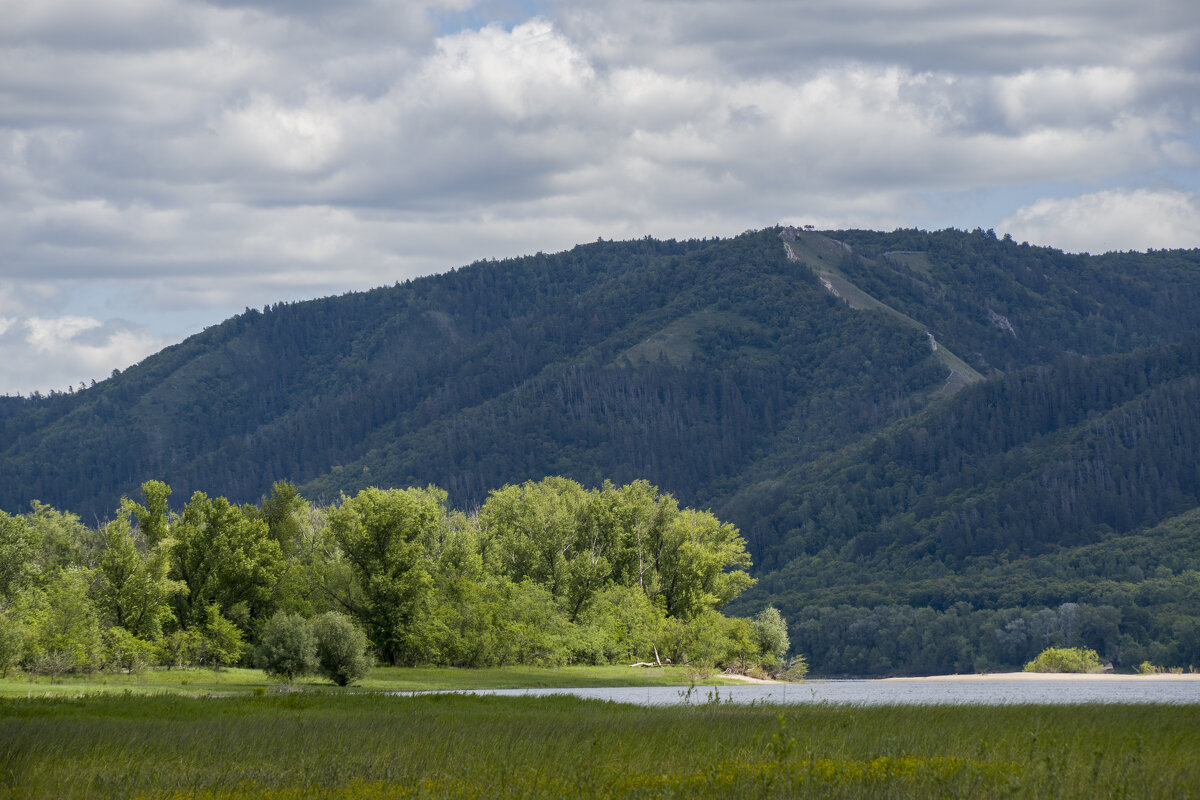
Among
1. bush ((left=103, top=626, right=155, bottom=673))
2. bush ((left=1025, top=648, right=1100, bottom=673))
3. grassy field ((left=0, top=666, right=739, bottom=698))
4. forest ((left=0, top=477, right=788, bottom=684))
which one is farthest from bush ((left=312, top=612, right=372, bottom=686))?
bush ((left=1025, top=648, right=1100, bottom=673))

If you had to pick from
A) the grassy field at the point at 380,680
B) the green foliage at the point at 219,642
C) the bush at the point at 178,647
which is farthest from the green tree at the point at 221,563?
the grassy field at the point at 380,680

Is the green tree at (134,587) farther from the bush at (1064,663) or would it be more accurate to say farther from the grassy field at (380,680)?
the bush at (1064,663)

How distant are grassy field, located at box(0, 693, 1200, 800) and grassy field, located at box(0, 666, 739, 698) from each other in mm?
20751

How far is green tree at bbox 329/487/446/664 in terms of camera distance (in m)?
98.5

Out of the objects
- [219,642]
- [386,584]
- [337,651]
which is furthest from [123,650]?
[386,584]

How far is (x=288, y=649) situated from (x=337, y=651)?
8.73 ft

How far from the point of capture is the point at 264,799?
29.6 m

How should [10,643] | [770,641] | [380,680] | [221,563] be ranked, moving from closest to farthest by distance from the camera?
[10,643], [380,680], [221,563], [770,641]

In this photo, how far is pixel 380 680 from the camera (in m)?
84.7

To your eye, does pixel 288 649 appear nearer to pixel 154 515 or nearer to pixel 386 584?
pixel 386 584

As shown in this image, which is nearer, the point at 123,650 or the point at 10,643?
the point at 10,643

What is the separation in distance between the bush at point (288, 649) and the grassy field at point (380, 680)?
42.5 inches

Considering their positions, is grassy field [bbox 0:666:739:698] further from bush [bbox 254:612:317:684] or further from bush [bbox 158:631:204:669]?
bush [bbox 158:631:204:669]

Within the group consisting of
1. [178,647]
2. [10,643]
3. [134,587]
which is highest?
[134,587]
